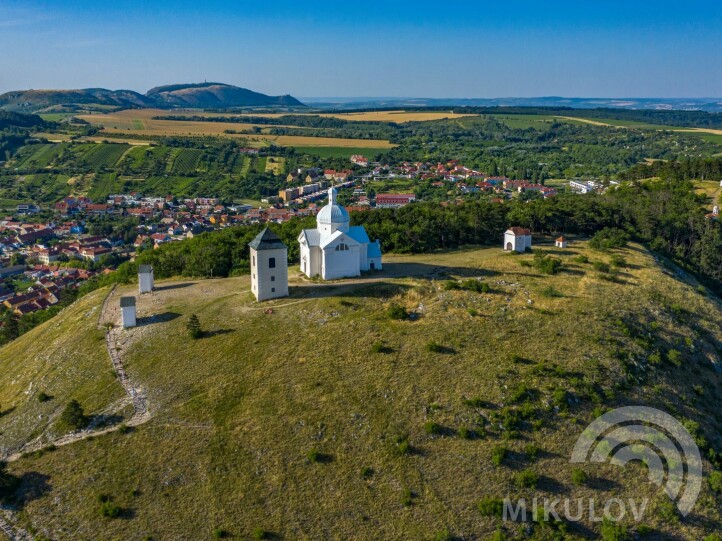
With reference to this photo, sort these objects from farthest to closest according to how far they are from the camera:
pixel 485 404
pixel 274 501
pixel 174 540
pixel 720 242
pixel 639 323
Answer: pixel 720 242 → pixel 639 323 → pixel 485 404 → pixel 274 501 → pixel 174 540

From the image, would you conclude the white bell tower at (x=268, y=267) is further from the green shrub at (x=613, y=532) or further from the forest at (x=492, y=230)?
the green shrub at (x=613, y=532)

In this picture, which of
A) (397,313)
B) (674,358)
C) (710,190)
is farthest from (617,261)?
(710,190)

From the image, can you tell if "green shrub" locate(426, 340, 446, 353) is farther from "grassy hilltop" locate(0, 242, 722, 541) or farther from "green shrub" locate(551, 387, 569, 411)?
"green shrub" locate(551, 387, 569, 411)

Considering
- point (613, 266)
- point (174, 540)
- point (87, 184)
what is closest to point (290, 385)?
point (174, 540)

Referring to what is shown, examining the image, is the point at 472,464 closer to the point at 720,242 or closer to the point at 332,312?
the point at 332,312

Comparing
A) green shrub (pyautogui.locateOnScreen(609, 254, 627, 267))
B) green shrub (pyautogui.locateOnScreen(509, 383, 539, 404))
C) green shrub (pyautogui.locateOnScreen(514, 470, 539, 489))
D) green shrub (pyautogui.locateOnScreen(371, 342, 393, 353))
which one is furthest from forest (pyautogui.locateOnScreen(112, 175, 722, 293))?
green shrub (pyautogui.locateOnScreen(514, 470, 539, 489))

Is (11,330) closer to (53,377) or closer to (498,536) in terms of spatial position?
(53,377)
